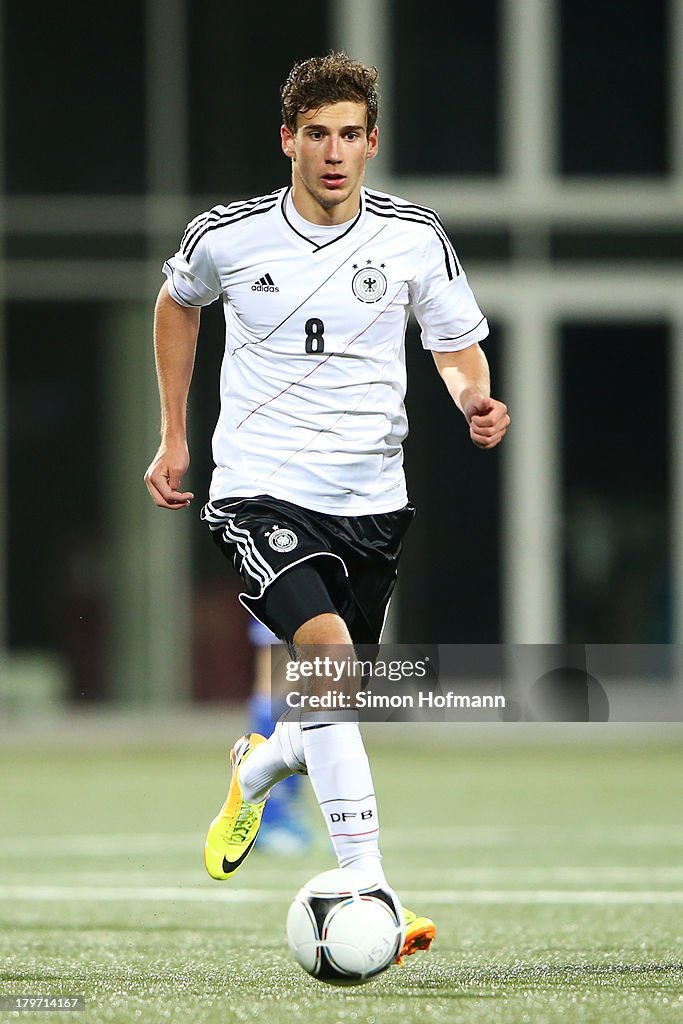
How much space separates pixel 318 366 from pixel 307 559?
0.51 m

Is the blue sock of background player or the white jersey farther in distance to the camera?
the blue sock of background player

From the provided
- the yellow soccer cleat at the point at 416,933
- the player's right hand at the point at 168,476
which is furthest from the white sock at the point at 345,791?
the player's right hand at the point at 168,476

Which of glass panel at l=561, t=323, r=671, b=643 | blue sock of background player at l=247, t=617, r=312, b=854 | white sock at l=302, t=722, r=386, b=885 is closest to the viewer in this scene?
white sock at l=302, t=722, r=386, b=885

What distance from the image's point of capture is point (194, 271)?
5.45 meters

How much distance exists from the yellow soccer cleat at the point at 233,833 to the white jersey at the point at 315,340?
923 mm

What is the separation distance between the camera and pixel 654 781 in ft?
43.0

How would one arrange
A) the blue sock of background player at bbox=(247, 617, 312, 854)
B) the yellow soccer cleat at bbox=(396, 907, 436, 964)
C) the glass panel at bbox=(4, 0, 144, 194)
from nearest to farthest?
→ the yellow soccer cleat at bbox=(396, 907, 436, 964) → the blue sock of background player at bbox=(247, 617, 312, 854) → the glass panel at bbox=(4, 0, 144, 194)

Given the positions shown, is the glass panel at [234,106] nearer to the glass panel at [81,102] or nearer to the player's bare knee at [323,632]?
the glass panel at [81,102]

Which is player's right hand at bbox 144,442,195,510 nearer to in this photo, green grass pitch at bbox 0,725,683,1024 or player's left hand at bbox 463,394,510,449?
player's left hand at bbox 463,394,510,449

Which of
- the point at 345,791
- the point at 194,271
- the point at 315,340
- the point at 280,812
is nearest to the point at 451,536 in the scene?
the point at 280,812

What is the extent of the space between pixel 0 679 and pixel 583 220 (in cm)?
600

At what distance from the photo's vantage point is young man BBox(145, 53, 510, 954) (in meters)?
5.19

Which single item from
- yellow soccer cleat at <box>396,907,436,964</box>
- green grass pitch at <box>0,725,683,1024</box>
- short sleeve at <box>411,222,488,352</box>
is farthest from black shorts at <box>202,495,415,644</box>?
green grass pitch at <box>0,725,683,1024</box>

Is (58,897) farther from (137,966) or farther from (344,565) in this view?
(344,565)
